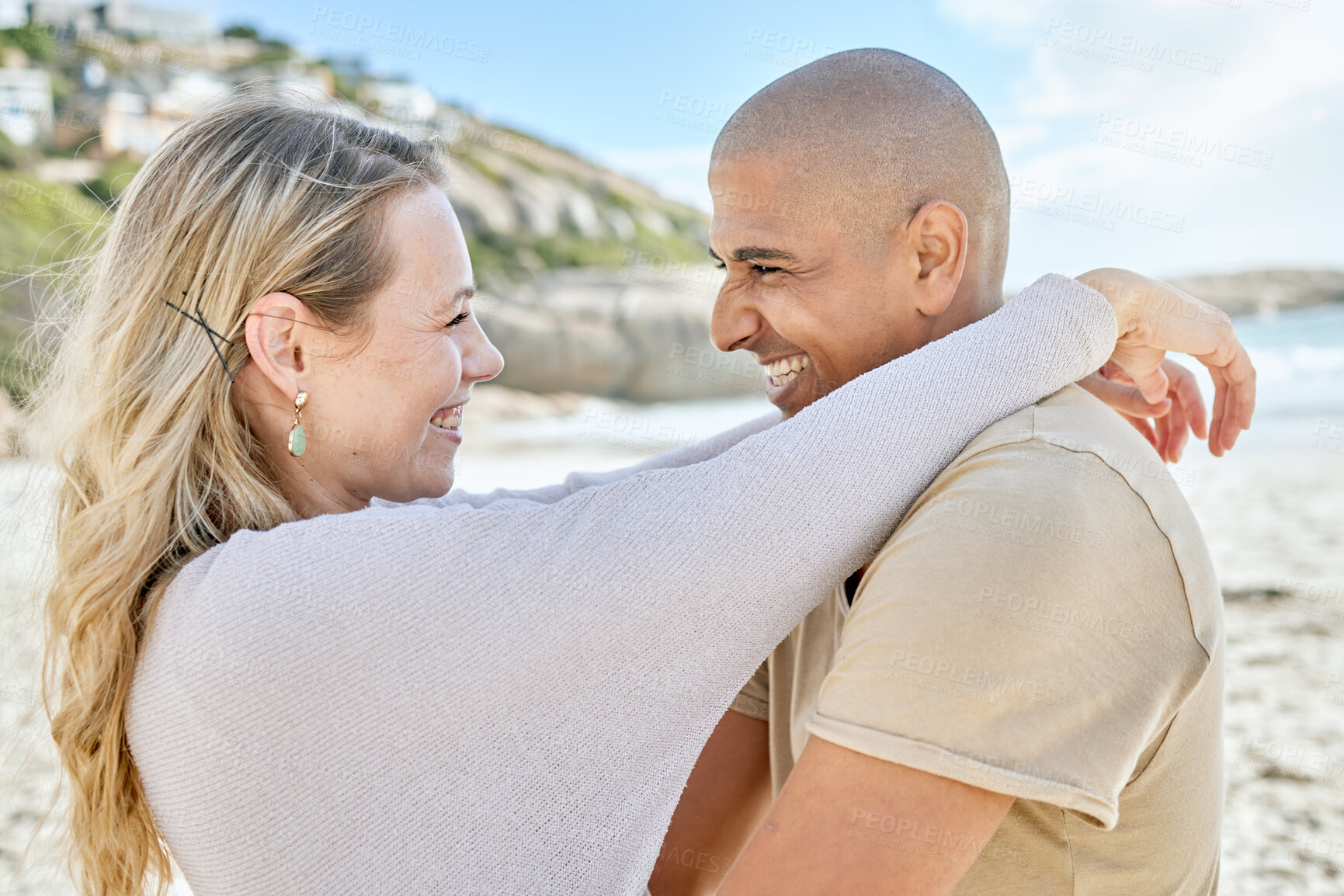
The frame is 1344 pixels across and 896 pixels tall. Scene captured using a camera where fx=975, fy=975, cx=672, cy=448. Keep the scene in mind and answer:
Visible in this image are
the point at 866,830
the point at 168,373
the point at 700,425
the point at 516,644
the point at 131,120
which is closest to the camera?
the point at 866,830

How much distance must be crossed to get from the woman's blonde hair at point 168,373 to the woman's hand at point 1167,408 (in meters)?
1.60

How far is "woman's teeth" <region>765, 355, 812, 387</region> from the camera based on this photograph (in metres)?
2.28

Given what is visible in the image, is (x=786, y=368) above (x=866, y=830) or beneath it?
above

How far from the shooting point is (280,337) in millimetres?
1779

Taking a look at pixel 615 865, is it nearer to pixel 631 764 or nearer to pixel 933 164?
pixel 631 764

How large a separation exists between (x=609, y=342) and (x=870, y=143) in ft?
83.0

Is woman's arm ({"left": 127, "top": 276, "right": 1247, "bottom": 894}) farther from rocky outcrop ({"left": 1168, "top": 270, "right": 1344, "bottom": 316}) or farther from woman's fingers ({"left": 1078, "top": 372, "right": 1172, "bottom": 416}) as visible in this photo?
rocky outcrop ({"left": 1168, "top": 270, "right": 1344, "bottom": 316})

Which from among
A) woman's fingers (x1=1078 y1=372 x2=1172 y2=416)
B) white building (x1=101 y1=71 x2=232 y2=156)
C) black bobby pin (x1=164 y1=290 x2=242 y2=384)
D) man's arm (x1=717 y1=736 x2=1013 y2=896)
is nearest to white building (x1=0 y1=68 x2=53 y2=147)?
white building (x1=101 y1=71 x2=232 y2=156)

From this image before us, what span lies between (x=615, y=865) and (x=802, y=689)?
674 mm

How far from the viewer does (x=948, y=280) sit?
2.09 m

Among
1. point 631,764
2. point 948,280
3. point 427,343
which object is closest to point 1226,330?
point 948,280

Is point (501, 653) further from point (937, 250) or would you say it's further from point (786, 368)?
point (937, 250)

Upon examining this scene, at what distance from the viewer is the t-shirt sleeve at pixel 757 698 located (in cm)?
230

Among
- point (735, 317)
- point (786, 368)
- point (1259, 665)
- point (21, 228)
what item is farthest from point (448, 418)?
point (21, 228)
